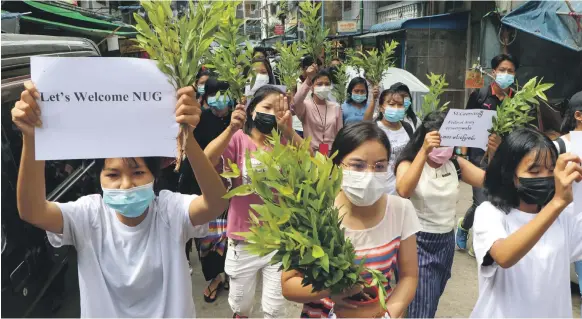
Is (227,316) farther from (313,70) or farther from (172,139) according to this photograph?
(313,70)

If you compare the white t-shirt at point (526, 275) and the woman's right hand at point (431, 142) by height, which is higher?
the woman's right hand at point (431, 142)

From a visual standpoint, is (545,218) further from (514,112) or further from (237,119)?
(237,119)

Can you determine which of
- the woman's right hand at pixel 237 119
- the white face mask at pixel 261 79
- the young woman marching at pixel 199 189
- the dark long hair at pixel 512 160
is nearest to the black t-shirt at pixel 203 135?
the young woman marching at pixel 199 189

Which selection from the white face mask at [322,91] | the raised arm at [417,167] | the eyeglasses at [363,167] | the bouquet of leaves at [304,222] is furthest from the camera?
the white face mask at [322,91]

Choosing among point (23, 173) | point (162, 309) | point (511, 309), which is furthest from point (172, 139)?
point (511, 309)

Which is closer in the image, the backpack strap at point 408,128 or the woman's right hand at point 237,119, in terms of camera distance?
the woman's right hand at point 237,119

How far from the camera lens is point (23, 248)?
1883mm

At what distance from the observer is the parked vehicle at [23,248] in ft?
5.77

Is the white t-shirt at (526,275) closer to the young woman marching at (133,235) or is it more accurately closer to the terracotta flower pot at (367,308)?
the terracotta flower pot at (367,308)

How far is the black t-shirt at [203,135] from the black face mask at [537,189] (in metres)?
2.52

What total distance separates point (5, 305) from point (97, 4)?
731 inches

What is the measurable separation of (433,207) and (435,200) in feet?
0.15

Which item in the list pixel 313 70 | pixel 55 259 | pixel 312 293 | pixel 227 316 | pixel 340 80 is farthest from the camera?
pixel 340 80

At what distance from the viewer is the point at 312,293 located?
1520 mm
